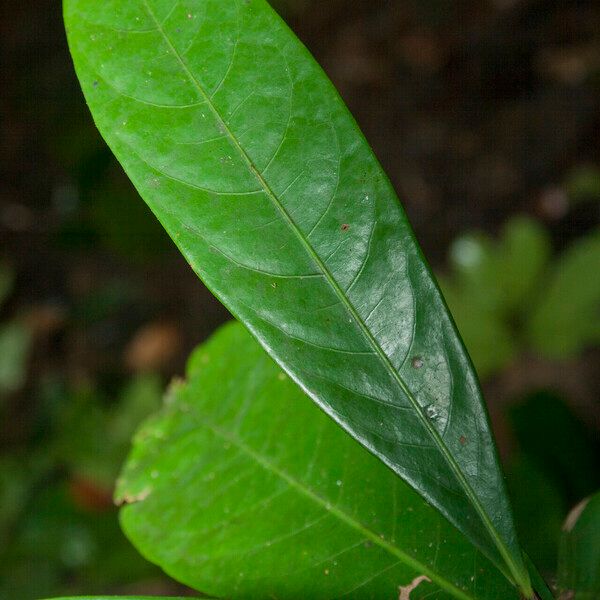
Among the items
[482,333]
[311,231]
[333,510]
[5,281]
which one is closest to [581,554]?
[333,510]

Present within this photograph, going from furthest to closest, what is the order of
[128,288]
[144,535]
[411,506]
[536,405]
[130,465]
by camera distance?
1. [128,288]
2. [536,405]
3. [130,465]
4. [144,535]
5. [411,506]

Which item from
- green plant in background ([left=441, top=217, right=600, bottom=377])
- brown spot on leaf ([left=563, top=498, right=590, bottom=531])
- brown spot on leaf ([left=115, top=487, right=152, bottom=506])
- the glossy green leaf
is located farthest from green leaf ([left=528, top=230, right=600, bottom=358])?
the glossy green leaf

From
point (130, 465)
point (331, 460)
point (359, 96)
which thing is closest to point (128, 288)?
point (359, 96)

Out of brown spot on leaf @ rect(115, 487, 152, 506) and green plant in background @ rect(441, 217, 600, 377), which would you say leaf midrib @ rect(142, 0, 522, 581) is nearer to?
Answer: brown spot on leaf @ rect(115, 487, 152, 506)

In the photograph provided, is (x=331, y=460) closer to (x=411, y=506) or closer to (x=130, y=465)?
(x=411, y=506)

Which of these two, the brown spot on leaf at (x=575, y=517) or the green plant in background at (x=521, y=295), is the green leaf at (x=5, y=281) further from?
the brown spot on leaf at (x=575, y=517)

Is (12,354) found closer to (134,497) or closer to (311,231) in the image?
(134,497)
